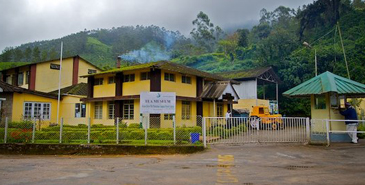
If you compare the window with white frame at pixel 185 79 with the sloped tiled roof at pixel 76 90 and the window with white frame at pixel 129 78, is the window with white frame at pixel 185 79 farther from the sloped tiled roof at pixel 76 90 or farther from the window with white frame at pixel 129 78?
the sloped tiled roof at pixel 76 90

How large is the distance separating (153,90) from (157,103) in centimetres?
481

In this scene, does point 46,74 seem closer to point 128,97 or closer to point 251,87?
point 128,97

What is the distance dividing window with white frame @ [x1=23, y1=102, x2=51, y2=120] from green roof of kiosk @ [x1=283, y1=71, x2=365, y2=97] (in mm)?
20169

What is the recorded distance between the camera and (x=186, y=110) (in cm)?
2484

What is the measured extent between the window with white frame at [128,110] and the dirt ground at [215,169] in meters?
11.1

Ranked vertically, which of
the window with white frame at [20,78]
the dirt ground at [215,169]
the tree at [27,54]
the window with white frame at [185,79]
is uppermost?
the tree at [27,54]

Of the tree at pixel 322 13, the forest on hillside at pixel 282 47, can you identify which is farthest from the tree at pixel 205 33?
the tree at pixel 322 13

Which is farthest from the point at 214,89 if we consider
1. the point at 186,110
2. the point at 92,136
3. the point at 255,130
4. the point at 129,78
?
the point at 92,136

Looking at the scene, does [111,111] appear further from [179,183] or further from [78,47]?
[78,47]

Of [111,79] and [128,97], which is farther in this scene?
[111,79]

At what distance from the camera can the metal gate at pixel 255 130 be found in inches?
554

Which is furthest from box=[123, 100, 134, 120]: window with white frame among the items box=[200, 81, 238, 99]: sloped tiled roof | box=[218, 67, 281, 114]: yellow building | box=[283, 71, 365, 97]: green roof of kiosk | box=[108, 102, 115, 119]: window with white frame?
box=[218, 67, 281, 114]: yellow building

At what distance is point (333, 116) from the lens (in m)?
15.3

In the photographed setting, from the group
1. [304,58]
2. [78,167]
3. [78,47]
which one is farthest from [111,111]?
[78,47]
